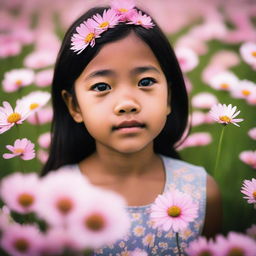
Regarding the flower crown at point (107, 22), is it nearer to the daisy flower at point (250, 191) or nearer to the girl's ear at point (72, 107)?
the girl's ear at point (72, 107)

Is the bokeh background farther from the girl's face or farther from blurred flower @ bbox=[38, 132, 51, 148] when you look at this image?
the girl's face

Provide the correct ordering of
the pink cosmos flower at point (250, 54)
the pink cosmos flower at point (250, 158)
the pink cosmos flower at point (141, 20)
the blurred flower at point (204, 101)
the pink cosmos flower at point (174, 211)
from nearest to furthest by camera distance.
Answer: the pink cosmos flower at point (174, 211)
the pink cosmos flower at point (141, 20)
the pink cosmos flower at point (250, 158)
the pink cosmos flower at point (250, 54)
the blurred flower at point (204, 101)

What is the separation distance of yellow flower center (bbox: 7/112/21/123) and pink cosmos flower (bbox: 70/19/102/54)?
124mm

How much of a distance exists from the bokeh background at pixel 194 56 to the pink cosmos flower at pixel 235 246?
0.24m

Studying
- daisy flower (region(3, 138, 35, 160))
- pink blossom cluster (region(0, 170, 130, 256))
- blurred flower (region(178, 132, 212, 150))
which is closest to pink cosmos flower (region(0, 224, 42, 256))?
pink blossom cluster (region(0, 170, 130, 256))

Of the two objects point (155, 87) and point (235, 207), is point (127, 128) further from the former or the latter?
point (235, 207)

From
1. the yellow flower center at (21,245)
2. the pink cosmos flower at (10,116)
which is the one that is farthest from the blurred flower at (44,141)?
the yellow flower center at (21,245)

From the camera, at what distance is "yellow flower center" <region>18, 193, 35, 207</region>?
0.39 meters

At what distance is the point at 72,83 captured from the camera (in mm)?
634

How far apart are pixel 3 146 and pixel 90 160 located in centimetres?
15

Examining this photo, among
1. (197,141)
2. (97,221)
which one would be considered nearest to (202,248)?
(97,221)

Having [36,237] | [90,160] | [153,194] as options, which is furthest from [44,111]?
[36,237]

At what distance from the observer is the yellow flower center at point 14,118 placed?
57cm

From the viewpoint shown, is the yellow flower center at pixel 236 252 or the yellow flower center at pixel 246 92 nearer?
the yellow flower center at pixel 236 252
